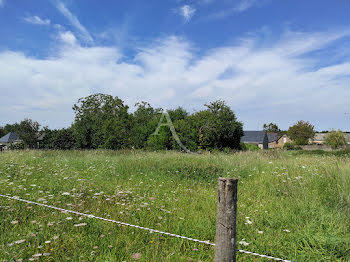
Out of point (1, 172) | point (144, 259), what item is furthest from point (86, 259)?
point (1, 172)

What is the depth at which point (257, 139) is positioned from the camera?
2130 inches

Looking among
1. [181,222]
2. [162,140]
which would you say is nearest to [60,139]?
[162,140]

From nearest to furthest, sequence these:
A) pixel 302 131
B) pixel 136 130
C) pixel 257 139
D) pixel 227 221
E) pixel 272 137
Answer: pixel 227 221
pixel 136 130
pixel 257 139
pixel 302 131
pixel 272 137

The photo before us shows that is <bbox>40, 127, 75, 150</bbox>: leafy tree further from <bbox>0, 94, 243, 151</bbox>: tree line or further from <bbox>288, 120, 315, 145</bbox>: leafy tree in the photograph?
<bbox>288, 120, 315, 145</bbox>: leafy tree

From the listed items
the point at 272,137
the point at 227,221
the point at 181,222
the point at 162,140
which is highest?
the point at 272,137

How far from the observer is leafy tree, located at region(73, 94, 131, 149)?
84.5 ft

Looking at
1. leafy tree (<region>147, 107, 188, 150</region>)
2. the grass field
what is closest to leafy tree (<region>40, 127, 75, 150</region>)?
leafy tree (<region>147, 107, 188, 150</region>)

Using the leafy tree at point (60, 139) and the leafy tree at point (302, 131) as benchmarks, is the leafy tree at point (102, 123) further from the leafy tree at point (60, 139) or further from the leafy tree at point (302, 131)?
the leafy tree at point (302, 131)

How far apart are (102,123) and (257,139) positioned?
118ft

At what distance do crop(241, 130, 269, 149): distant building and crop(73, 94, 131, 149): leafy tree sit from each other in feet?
100.0

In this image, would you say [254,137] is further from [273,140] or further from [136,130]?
[136,130]

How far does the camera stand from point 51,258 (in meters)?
3.06

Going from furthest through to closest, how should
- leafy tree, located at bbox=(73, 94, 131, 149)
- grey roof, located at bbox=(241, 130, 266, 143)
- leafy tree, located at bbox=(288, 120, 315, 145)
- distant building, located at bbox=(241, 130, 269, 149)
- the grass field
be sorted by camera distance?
leafy tree, located at bbox=(288, 120, 315, 145) → grey roof, located at bbox=(241, 130, 266, 143) → distant building, located at bbox=(241, 130, 269, 149) → leafy tree, located at bbox=(73, 94, 131, 149) → the grass field

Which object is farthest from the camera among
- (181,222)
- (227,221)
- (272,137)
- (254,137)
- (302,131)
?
(272,137)
